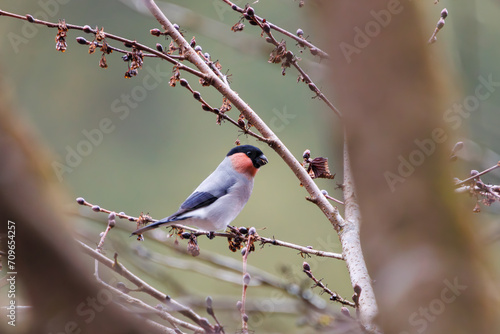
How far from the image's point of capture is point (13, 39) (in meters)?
4.41

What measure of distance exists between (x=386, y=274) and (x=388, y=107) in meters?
0.23

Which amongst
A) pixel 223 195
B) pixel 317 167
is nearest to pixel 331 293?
pixel 317 167

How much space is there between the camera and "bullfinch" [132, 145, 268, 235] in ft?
8.36

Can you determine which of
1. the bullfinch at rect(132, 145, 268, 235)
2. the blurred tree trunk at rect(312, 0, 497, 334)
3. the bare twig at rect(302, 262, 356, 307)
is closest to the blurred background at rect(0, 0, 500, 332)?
the bullfinch at rect(132, 145, 268, 235)

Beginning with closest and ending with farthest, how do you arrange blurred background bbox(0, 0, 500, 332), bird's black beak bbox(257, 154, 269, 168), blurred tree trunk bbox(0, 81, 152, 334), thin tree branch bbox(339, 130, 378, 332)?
blurred tree trunk bbox(0, 81, 152, 334)
thin tree branch bbox(339, 130, 378, 332)
bird's black beak bbox(257, 154, 269, 168)
blurred background bbox(0, 0, 500, 332)

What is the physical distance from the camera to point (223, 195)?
274cm

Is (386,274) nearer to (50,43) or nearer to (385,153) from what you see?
Result: (385,153)

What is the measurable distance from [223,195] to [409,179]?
6.79 feet

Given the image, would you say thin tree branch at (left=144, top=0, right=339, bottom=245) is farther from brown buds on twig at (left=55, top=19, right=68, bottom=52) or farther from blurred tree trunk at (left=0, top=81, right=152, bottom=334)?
blurred tree trunk at (left=0, top=81, right=152, bottom=334)

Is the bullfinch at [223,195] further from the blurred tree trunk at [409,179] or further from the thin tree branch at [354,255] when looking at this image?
the blurred tree trunk at [409,179]

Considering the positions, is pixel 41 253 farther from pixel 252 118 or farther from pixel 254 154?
pixel 254 154

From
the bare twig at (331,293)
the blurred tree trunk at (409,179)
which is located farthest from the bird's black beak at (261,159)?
the blurred tree trunk at (409,179)

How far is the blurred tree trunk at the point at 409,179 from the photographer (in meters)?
0.69

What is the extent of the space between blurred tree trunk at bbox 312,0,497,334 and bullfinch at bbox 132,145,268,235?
159 centimetres
